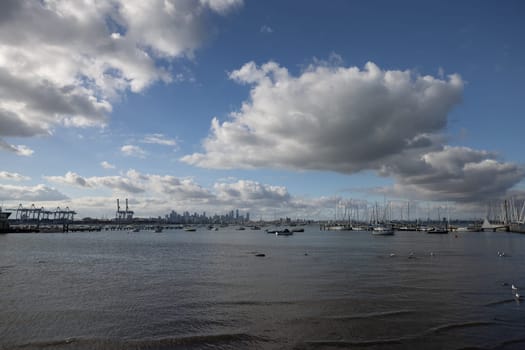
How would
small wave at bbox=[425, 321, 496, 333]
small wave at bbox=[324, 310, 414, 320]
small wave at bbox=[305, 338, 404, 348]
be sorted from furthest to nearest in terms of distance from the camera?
1. small wave at bbox=[324, 310, 414, 320]
2. small wave at bbox=[425, 321, 496, 333]
3. small wave at bbox=[305, 338, 404, 348]

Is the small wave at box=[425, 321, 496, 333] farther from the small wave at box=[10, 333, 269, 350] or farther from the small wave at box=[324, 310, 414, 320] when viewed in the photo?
the small wave at box=[10, 333, 269, 350]

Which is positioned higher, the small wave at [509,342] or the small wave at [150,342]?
the small wave at [509,342]

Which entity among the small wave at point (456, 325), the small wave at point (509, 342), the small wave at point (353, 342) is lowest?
the small wave at point (353, 342)

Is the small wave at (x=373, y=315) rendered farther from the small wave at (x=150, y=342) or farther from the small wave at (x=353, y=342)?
the small wave at (x=150, y=342)

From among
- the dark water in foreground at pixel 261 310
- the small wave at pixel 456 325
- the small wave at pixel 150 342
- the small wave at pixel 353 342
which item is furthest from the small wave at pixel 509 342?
the small wave at pixel 150 342

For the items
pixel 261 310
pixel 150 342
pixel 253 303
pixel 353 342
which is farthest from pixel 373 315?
pixel 150 342

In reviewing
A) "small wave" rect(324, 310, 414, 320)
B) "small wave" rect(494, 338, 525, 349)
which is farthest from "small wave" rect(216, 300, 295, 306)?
"small wave" rect(494, 338, 525, 349)

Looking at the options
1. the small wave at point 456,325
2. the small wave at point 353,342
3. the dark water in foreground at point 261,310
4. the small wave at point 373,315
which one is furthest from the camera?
the small wave at point 373,315

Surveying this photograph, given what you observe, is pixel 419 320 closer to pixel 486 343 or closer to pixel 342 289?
pixel 486 343

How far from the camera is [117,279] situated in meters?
38.6

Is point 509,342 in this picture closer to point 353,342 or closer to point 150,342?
point 353,342

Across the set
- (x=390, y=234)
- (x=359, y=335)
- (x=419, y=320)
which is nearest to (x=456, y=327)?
(x=419, y=320)

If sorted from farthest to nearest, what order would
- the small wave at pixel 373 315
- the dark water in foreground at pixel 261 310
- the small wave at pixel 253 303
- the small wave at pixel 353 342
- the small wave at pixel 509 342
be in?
the small wave at pixel 253 303 → the small wave at pixel 373 315 → the dark water in foreground at pixel 261 310 → the small wave at pixel 353 342 → the small wave at pixel 509 342

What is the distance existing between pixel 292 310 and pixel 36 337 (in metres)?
15.0
